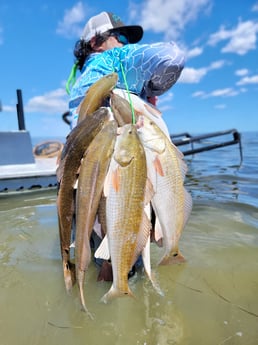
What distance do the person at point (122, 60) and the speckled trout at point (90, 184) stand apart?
686 millimetres

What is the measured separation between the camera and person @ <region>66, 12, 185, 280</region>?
2.39 meters

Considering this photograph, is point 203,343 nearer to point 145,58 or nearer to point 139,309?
point 139,309

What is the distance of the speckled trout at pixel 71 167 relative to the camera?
2.03 metres

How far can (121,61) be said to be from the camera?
2564mm

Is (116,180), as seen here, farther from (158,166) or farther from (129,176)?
(158,166)

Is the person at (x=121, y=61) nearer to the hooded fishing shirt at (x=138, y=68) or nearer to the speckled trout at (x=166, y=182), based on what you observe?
the hooded fishing shirt at (x=138, y=68)

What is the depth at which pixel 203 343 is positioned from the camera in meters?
2.07

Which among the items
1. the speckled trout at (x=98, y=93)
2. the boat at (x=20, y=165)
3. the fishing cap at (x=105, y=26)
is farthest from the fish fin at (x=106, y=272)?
the boat at (x=20, y=165)

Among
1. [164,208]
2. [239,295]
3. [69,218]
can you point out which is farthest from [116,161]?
[239,295]

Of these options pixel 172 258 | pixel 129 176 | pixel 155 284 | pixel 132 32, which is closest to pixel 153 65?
pixel 132 32

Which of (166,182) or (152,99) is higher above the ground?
(152,99)

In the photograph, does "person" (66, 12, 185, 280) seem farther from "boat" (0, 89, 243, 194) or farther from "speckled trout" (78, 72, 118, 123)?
"boat" (0, 89, 243, 194)

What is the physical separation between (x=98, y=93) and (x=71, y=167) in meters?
0.56

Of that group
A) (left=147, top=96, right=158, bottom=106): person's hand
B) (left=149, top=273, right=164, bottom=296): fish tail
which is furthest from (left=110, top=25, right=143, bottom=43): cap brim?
(left=149, top=273, right=164, bottom=296): fish tail
